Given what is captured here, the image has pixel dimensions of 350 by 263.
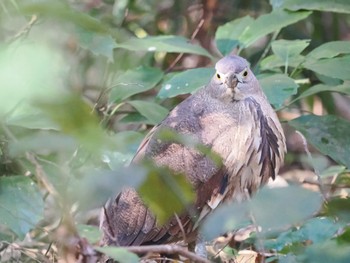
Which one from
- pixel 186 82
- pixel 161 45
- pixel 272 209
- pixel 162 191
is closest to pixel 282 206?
pixel 272 209

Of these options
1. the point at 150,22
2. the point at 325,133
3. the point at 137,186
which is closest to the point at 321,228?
the point at 137,186

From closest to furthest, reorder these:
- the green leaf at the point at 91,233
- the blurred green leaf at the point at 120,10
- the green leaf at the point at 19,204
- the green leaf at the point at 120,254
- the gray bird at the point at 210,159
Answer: the green leaf at the point at 120,254, the green leaf at the point at 19,204, the green leaf at the point at 91,233, the gray bird at the point at 210,159, the blurred green leaf at the point at 120,10

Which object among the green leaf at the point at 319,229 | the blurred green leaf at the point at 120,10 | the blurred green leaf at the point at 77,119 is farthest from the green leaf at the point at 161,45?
the blurred green leaf at the point at 77,119

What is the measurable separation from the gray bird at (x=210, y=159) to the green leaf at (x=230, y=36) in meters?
0.41

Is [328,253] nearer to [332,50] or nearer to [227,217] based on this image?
[227,217]

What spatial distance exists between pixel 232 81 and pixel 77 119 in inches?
78.6

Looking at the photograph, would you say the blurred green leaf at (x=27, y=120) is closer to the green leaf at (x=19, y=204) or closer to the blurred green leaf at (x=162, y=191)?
the green leaf at (x=19, y=204)

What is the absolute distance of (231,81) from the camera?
281 centimetres

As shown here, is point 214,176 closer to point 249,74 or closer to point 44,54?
point 249,74

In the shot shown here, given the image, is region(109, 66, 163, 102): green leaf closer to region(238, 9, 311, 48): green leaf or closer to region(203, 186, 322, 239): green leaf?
region(238, 9, 311, 48): green leaf

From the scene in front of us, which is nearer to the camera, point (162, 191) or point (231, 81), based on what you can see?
point (162, 191)

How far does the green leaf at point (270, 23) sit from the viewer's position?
3.08 meters

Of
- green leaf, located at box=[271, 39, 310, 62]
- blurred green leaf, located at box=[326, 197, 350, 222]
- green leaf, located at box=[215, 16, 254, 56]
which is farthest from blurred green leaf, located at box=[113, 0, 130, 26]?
blurred green leaf, located at box=[326, 197, 350, 222]

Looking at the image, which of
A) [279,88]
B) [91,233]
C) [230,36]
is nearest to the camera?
[91,233]
